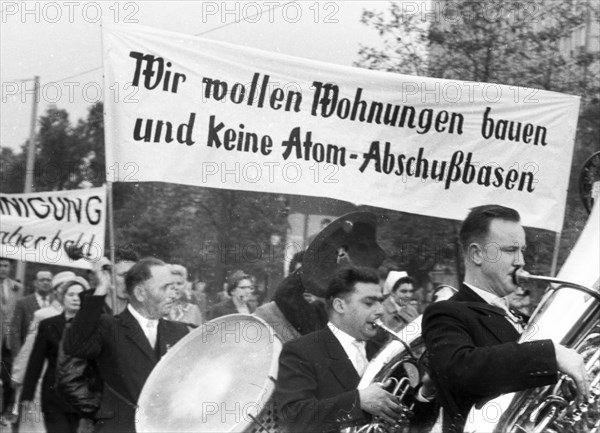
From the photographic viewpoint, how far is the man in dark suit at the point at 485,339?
10.7ft

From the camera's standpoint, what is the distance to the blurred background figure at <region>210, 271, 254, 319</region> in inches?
289

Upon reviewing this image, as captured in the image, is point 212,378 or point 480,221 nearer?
point 480,221

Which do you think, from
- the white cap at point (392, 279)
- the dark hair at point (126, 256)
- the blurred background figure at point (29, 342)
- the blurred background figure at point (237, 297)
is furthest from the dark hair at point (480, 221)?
the blurred background figure at point (29, 342)

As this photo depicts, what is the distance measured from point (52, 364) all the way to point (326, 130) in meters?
2.17

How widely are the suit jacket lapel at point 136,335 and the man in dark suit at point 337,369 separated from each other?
1.10m

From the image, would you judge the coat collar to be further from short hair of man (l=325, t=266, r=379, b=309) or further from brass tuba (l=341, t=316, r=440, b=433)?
brass tuba (l=341, t=316, r=440, b=433)

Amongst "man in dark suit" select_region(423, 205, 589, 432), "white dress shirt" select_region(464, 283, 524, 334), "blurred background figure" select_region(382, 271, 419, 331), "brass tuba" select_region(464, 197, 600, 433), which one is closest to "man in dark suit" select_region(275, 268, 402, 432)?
"man in dark suit" select_region(423, 205, 589, 432)

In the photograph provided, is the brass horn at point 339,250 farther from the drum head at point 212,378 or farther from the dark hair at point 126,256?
the dark hair at point 126,256

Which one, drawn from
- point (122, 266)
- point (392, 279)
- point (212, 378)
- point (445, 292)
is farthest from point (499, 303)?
point (392, 279)

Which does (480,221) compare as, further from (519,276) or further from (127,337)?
(127,337)

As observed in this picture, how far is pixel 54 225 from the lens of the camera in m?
7.60

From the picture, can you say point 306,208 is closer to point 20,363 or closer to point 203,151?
point 203,151

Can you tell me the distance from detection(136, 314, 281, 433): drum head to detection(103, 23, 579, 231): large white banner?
115cm

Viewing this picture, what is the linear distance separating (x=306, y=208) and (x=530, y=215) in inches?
55.9
